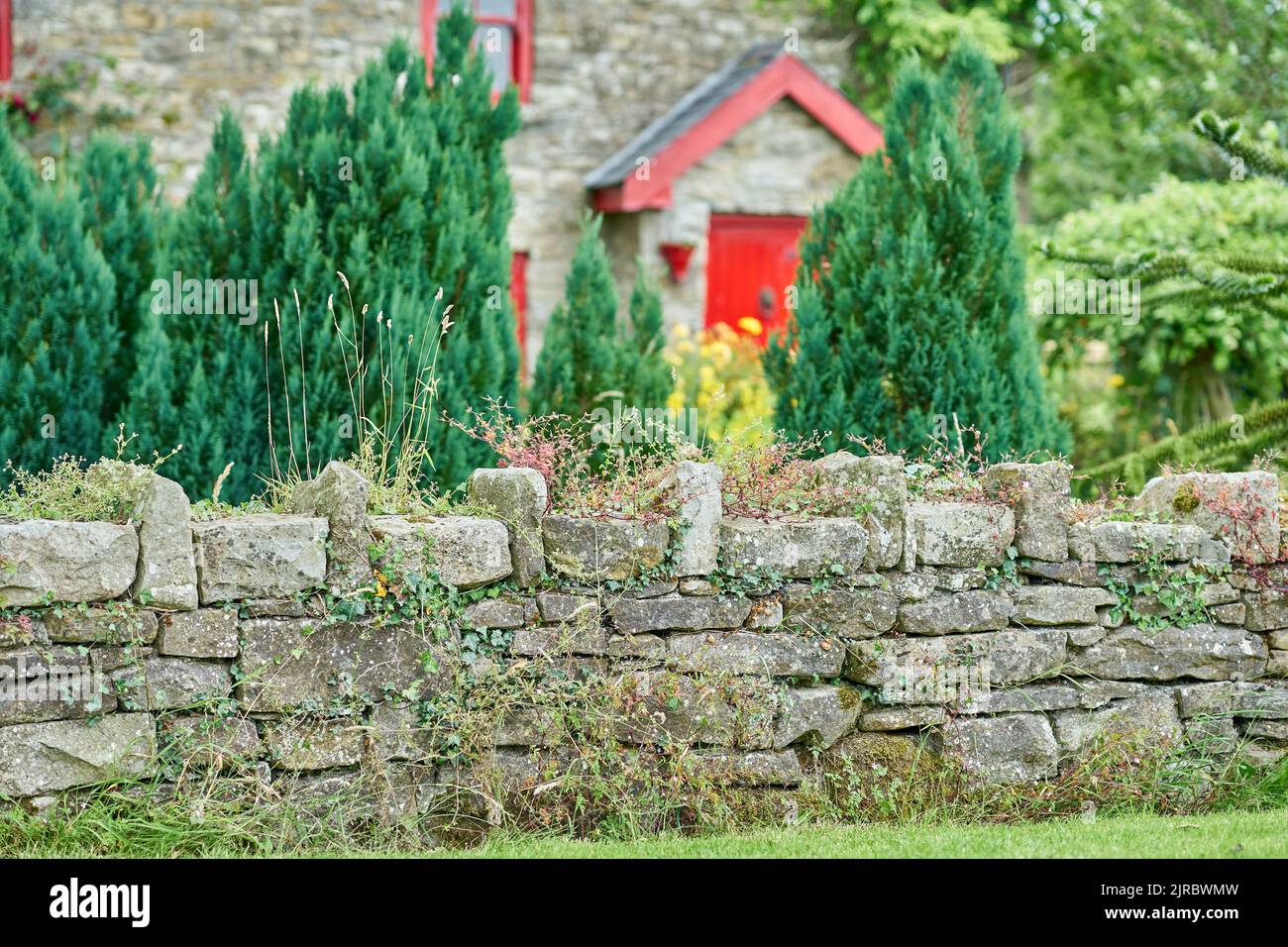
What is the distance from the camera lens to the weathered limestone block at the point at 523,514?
16.2ft

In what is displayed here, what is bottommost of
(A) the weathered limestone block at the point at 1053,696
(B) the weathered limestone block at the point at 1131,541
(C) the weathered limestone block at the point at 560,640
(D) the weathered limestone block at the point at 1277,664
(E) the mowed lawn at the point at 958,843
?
(E) the mowed lawn at the point at 958,843

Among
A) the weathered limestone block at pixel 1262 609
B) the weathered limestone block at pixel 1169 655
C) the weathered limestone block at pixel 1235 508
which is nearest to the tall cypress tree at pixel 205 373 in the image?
the weathered limestone block at pixel 1169 655

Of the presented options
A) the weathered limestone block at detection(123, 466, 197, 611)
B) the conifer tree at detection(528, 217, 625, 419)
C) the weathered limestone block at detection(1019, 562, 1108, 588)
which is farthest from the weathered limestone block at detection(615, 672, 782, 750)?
the conifer tree at detection(528, 217, 625, 419)

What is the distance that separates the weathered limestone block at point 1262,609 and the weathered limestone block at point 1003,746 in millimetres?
1032

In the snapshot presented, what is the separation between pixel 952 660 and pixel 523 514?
5.67 ft

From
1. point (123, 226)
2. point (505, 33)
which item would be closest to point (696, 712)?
point (123, 226)

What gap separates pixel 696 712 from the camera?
198 inches

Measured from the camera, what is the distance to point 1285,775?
18.4 ft

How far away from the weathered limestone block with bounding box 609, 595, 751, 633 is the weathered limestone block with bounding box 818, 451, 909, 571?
55cm

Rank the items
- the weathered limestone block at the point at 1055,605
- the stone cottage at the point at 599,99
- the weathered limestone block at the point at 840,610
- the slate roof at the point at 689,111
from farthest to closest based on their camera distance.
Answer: the slate roof at the point at 689,111
the stone cottage at the point at 599,99
the weathered limestone block at the point at 1055,605
the weathered limestone block at the point at 840,610

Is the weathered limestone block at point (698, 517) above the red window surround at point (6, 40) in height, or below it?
below

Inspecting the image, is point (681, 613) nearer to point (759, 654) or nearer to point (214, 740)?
point (759, 654)

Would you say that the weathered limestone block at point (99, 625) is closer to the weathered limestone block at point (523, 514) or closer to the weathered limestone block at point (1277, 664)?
the weathered limestone block at point (523, 514)
